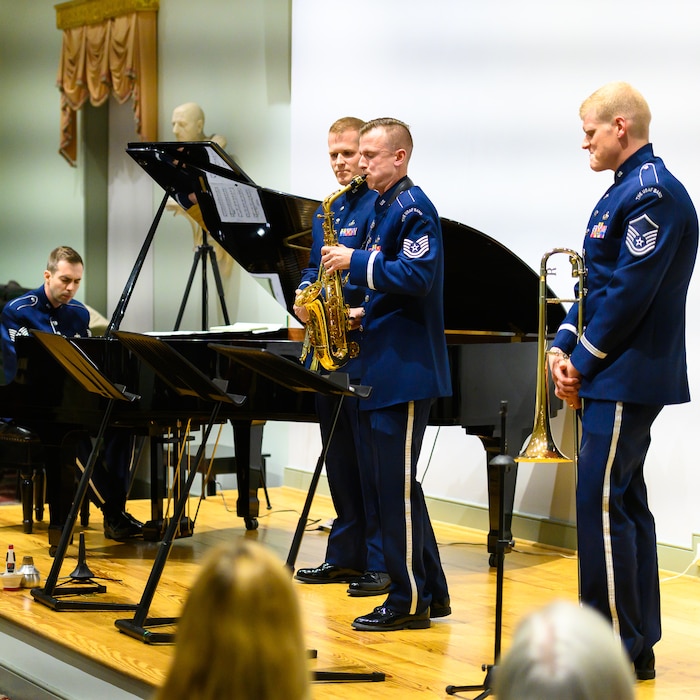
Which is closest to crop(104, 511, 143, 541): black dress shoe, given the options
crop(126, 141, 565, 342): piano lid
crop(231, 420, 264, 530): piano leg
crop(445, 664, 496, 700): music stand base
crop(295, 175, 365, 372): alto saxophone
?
crop(231, 420, 264, 530): piano leg

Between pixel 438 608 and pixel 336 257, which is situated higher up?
pixel 336 257

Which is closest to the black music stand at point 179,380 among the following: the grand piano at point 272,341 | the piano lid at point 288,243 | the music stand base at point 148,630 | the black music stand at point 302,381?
the music stand base at point 148,630

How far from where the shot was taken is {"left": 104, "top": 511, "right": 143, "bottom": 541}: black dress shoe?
5562 mm

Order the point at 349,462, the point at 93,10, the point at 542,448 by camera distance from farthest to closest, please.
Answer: the point at 93,10 → the point at 349,462 → the point at 542,448

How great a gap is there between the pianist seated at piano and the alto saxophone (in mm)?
1848

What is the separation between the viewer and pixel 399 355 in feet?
12.4

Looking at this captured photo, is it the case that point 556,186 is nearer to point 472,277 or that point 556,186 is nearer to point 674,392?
point 472,277

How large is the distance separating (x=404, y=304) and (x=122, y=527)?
2.42 m

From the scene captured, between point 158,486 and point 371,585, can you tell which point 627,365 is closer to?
point 371,585

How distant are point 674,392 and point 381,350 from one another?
988 mm

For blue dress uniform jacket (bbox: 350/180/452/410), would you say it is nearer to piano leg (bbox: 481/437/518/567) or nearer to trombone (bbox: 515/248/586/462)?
trombone (bbox: 515/248/586/462)

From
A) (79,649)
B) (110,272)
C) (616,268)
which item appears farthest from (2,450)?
(110,272)

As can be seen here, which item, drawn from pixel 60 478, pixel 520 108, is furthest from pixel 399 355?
pixel 520 108

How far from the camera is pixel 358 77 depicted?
22.4 feet
